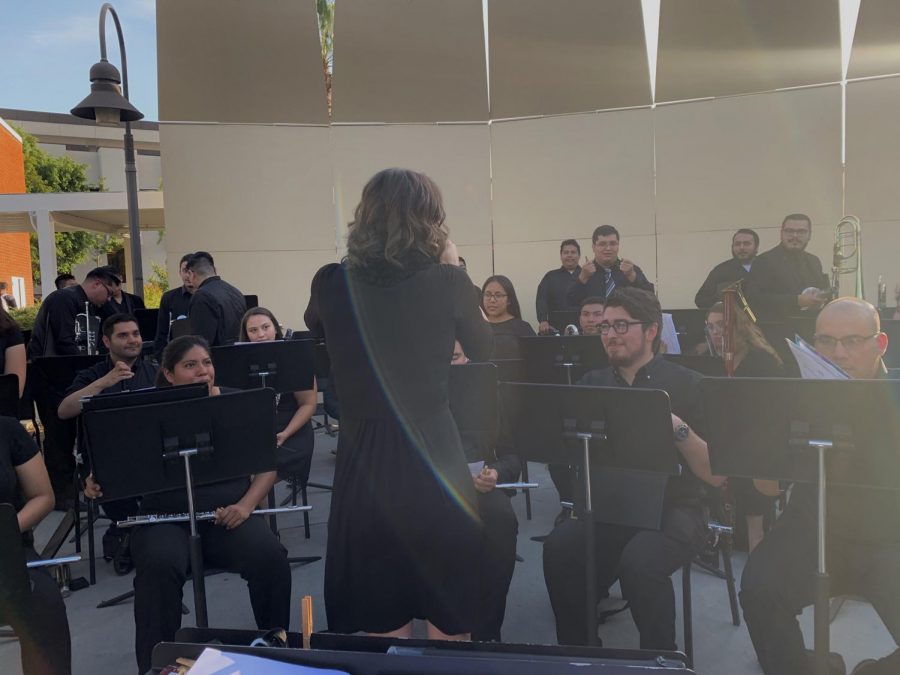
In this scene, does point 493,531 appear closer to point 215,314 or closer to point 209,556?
point 209,556

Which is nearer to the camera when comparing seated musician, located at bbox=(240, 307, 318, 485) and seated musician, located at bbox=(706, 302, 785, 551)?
seated musician, located at bbox=(706, 302, 785, 551)

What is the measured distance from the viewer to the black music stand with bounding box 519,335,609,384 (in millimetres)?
4898

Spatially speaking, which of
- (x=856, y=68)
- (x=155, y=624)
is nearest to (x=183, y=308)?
(x=155, y=624)

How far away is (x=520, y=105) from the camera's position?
966 cm

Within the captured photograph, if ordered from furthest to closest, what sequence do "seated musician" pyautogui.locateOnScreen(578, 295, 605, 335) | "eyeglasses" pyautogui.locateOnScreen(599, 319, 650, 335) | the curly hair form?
"seated musician" pyautogui.locateOnScreen(578, 295, 605, 335)
"eyeglasses" pyautogui.locateOnScreen(599, 319, 650, 335)
the curly hair

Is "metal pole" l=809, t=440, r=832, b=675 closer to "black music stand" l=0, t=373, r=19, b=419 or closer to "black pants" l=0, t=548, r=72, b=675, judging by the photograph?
"black pants" l=0, t=548, r=72, b=675

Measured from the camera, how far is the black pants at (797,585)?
265 cm

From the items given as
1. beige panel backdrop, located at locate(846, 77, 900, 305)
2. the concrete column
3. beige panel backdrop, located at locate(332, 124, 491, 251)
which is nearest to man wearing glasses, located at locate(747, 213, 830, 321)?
beige panel backdrop, located at locate(846, 77, 900, 305)

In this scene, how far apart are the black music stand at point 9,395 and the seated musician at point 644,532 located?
125 inches

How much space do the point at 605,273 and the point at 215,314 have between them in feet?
11.5

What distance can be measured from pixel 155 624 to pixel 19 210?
15.4 m

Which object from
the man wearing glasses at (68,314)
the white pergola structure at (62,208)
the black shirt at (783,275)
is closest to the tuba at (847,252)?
the black shirt at (783,275)

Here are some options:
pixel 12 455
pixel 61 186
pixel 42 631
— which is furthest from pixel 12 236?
pixel 42 631

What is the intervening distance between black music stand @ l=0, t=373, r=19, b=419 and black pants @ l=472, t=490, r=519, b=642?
9.23 ft
